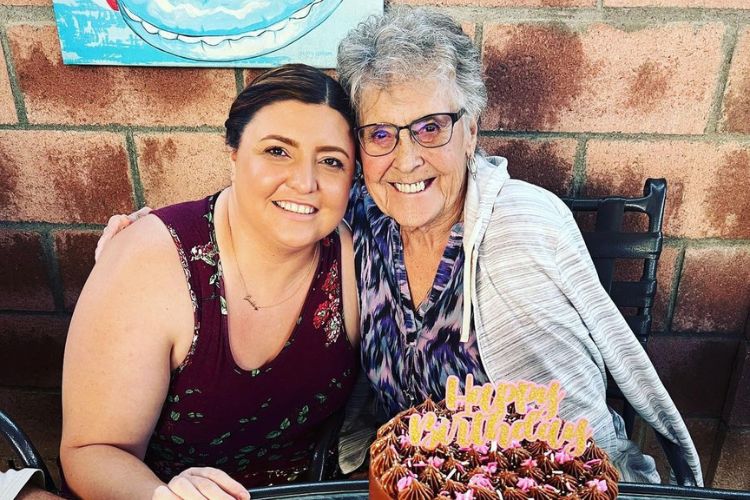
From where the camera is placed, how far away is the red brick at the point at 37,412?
218cm

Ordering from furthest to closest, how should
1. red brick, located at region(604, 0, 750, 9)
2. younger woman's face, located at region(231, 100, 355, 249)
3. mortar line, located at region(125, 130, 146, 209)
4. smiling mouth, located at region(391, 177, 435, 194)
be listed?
mortar line, located at region(125, 130, 146, 209)
red brick, located at region(604, 0, 750, 9)
smiling mouth, located at region(391, 177, 435, 194)
younger woman's face, located at region(231, 100, 355, 249)

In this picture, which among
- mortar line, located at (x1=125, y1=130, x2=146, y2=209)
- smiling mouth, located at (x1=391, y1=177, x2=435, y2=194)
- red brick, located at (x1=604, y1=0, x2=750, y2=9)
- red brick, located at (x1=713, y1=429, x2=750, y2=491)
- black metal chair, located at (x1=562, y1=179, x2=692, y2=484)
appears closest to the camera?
smiling mouth, located at (x1=391, y1=177, x2=435, y2=194)

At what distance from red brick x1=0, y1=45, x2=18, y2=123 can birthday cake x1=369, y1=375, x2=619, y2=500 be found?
1.61m

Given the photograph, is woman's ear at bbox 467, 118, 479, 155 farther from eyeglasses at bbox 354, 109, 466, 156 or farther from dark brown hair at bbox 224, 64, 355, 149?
dark brown hair at bbox 224, 64, 355, 149

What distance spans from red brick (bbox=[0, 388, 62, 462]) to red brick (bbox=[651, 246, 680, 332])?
215 centimetres

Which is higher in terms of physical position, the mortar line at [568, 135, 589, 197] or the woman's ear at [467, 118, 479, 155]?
the woman's ear at [467, 118, 479, 155]

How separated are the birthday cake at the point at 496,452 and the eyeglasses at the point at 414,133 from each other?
622 millimetres

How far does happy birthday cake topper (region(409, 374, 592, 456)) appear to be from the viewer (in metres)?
0.88

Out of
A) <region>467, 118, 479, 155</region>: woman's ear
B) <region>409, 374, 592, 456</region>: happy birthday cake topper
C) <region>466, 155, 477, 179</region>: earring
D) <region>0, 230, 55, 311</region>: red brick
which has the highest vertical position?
<region>467, 118, 479, 155</region>: woman's ear

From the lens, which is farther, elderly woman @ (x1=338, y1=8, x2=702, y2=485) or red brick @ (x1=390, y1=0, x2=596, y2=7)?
red brick @ (x1=390, y1=0, x2=596, y2=7)

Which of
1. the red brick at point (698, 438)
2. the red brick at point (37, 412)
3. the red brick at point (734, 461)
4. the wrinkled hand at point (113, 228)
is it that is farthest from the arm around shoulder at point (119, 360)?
the red brick at point (734, 461)

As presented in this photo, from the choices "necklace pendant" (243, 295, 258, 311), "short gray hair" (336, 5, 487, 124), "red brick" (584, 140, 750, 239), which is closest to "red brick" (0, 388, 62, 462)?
"necklace pendant" (243, 295, 258, 311)

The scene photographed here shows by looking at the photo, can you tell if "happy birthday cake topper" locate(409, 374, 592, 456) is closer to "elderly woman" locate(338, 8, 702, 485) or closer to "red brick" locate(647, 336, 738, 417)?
"elderly woman" locate(338, 8, 702, 485)

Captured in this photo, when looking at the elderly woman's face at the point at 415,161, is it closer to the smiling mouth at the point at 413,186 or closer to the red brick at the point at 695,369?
the smiling mouth at the point at 413,186
